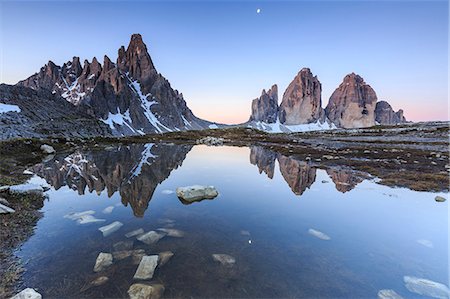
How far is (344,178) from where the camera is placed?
735 inches

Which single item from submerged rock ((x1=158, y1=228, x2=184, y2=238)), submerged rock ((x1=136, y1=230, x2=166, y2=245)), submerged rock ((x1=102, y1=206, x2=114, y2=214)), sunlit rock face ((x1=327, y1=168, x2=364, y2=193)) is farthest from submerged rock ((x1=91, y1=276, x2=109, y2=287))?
sunlit rock face ((x1=327, y1=168, x2=364, y2=193))

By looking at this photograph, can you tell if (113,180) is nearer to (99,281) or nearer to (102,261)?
(102,261)

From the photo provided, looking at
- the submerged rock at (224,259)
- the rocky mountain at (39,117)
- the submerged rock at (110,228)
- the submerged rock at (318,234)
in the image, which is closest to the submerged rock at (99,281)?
the submerged rock at (110,228)

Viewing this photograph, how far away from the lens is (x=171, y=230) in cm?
869

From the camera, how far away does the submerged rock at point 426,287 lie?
5.51 meters

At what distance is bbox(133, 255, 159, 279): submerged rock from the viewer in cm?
582

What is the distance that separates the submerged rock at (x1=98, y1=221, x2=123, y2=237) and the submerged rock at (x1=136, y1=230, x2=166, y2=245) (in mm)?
1250

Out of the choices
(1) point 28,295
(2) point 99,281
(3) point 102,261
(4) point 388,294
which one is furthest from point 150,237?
(4) point 388,294

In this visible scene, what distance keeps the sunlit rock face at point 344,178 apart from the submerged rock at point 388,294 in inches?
391

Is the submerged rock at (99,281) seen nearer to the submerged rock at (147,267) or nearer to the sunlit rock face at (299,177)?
the submerged rock at (147,267)

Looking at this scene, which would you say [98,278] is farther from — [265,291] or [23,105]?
[23,105]

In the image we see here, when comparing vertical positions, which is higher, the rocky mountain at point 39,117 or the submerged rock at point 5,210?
the rocky mountain at point 39,117

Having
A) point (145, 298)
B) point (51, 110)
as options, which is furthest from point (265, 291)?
point (51, 110)

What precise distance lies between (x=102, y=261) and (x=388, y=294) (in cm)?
753
